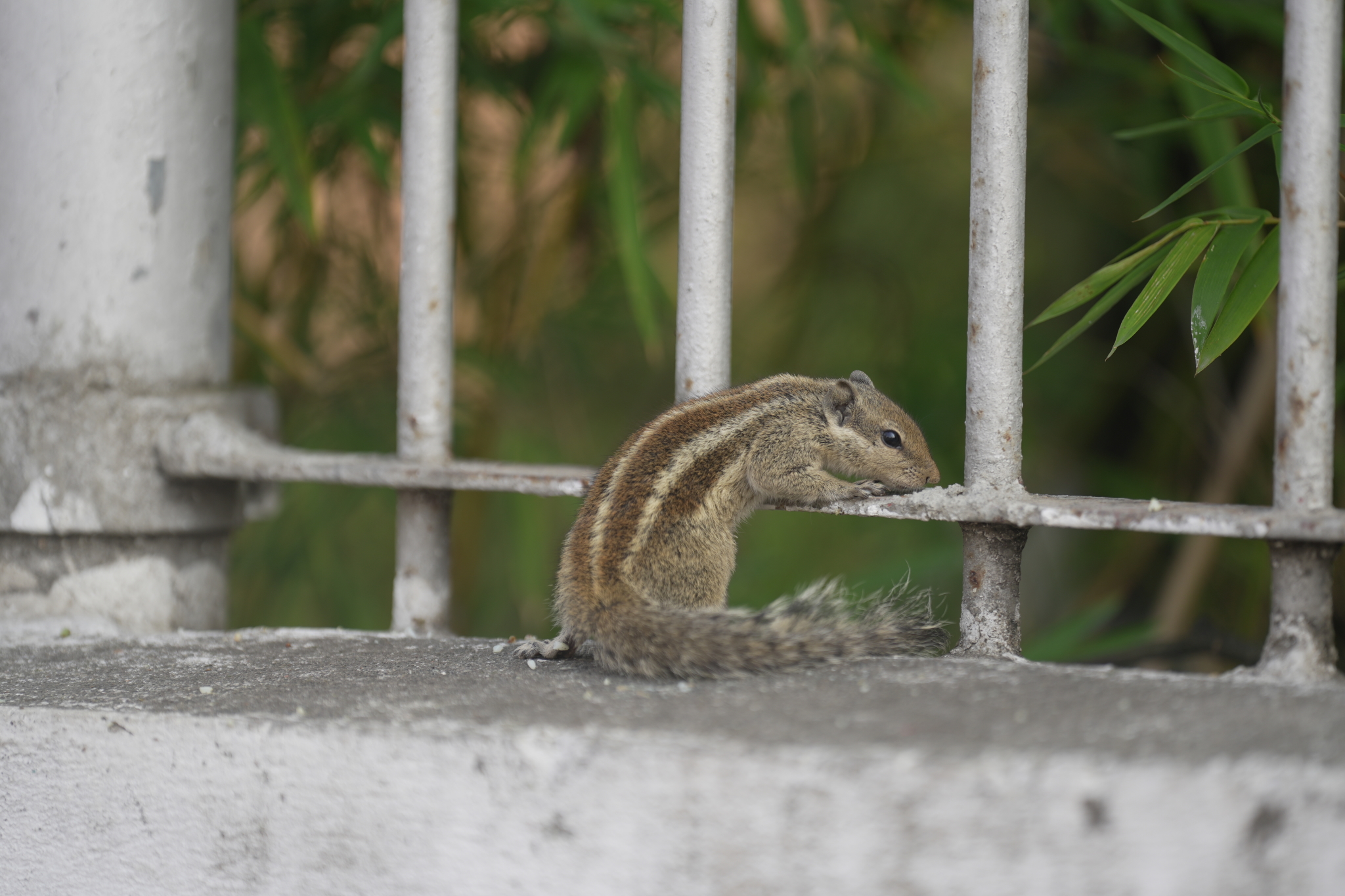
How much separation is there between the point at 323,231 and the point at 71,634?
1.97 meters

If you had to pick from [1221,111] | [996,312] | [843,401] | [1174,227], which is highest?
[1221,111]

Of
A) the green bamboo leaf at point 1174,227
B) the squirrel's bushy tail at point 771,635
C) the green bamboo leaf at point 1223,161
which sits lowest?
the squirrel's bushy tail at point 771,635

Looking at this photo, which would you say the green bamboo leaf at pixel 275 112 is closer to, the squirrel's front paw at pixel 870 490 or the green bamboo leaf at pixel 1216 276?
the squirrel's front paw at pixel 870 490

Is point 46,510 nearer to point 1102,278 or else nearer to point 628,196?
point 628,196

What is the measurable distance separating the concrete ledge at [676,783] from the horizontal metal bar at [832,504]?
207 mm

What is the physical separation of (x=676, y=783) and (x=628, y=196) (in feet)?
5.63

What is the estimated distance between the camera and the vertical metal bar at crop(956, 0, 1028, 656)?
175 centimetres

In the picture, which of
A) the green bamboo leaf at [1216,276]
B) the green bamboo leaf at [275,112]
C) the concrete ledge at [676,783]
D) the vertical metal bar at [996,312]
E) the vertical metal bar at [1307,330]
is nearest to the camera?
the concrete ledge at [676,783]

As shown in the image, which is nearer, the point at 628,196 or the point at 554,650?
the point at 554,650

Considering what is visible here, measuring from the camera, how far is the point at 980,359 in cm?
179

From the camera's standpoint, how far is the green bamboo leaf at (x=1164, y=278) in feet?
5.47

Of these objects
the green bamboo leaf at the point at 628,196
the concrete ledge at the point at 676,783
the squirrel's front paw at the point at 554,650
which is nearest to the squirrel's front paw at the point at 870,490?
the concrete ledge at the point at 676,783

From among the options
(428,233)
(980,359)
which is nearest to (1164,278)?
(980,359)

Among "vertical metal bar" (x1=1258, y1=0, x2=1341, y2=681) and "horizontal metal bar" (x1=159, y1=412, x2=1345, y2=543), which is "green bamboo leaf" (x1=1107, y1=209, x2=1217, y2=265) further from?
"horizontal metal bar" (x1=159, y1=412, x2=1345, y2=543)
